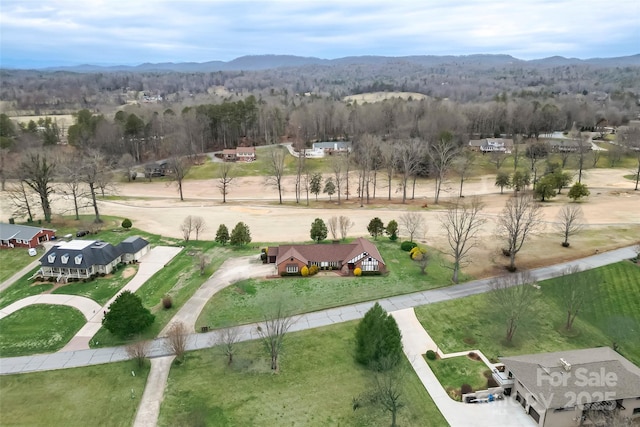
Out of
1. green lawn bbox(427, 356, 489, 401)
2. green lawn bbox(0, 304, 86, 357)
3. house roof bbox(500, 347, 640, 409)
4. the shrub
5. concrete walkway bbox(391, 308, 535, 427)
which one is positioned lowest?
concrete walkway bbox(391, 308, 535, 427)

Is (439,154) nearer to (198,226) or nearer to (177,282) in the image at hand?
(198,226)

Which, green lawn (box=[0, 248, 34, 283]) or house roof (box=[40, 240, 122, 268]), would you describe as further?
green lawn (box=[0, 248, 34, 283])

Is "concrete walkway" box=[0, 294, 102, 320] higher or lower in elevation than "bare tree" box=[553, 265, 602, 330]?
lower

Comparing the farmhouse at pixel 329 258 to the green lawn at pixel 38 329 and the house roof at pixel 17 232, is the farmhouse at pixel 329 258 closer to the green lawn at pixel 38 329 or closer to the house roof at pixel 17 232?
the green lawn at pixel 38 329

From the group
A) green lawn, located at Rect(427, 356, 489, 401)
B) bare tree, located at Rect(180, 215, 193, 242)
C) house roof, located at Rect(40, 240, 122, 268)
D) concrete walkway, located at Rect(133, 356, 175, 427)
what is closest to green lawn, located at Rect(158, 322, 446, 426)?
concrete walkway, located at Rect(133, 356, 175, 427)

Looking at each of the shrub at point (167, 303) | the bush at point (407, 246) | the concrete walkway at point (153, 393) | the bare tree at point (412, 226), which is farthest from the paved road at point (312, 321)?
the bare tree at point (412, 226)

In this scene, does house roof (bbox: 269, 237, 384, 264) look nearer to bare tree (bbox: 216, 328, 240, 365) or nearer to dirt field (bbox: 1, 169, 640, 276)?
dirt field (bbox: 1, 169, 640, 276)
